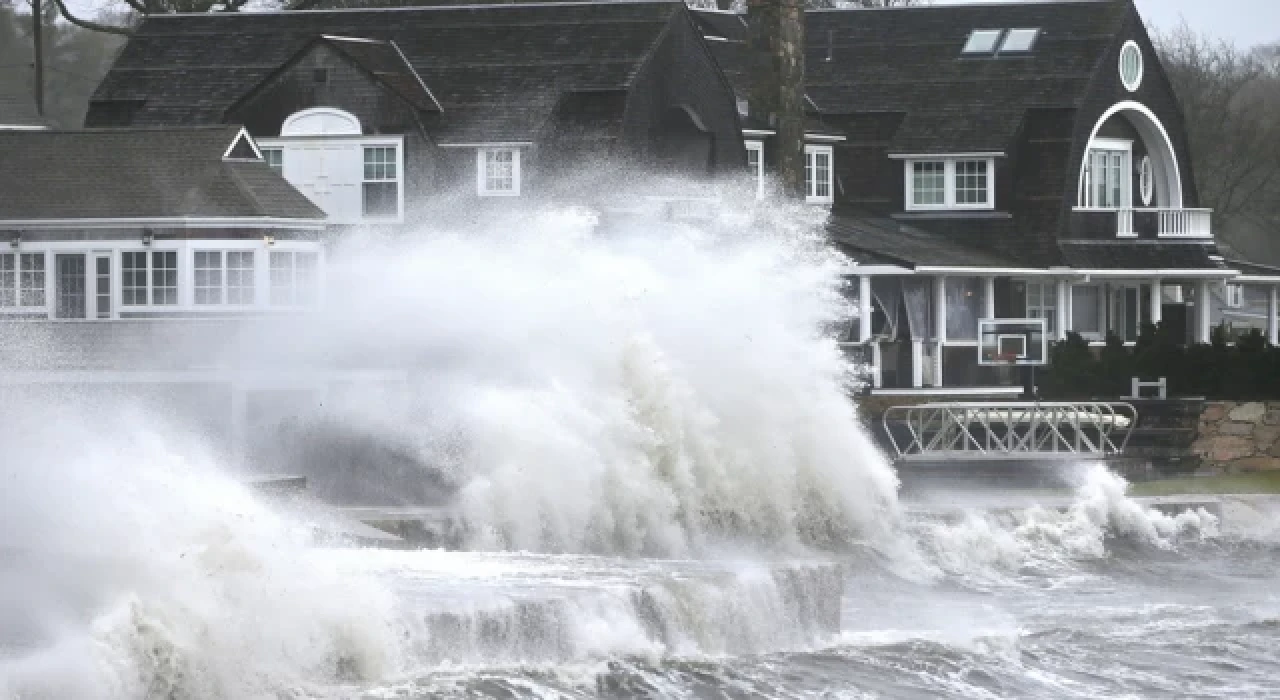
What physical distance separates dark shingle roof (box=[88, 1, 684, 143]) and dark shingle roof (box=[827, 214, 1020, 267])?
212 inches

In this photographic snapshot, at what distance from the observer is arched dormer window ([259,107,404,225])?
155 ft

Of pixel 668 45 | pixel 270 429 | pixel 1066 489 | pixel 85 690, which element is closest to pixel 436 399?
pixel 270 429

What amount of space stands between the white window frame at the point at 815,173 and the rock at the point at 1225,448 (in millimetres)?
14960

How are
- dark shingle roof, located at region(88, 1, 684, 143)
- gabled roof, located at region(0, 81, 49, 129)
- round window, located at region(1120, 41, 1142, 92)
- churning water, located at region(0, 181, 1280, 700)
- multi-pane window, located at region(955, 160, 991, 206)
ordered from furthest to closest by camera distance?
round window, located at region(1120, 41, 1142, 92)
multi-pane window, located at region(955, 160, 991, 206)
gabled roof, located at region(0, 81, 49, 129)
dark shingle roof, located at region(88, 1, 684, 143)
churning water, located at region(0, 181, 1280, 700)

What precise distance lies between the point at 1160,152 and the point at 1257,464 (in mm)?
19744

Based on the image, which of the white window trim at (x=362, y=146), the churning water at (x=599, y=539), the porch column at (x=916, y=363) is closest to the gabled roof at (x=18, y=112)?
the white window trim at (x=362, y=146)

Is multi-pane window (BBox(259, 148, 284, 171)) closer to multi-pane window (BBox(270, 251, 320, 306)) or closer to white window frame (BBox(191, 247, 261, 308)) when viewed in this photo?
multi-pane window (BBox(270, 251, 320, 306))

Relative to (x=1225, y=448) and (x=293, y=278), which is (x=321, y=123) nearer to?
(x=293, y=278)

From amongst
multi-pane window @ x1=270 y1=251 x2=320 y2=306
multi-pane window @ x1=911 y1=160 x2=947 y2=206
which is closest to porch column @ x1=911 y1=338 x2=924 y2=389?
multi-pane window @ x1=911 y1=160 x2=947 y2=206

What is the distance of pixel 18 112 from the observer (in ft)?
178

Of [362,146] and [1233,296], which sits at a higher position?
[362,146]

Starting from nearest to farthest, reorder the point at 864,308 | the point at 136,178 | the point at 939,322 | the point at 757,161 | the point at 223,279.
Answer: the point at 223,279
the point at 136,178
the point at 864,308
the point at 939,322
the point at 757,161

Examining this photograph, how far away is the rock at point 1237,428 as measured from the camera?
39250 mm

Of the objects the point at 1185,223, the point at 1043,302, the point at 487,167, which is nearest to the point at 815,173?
the point at 1043,302
